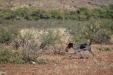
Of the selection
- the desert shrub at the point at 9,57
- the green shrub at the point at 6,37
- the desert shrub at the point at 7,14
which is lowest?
the desert shrub at the point at 7,14

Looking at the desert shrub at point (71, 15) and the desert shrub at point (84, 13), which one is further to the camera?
the desert shrub at point (84, 13)

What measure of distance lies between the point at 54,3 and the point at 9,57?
196ft

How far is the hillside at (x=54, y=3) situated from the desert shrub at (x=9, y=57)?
5529 cm

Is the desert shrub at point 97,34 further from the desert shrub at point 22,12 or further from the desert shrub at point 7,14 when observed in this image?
the desert shrub at point 22,12

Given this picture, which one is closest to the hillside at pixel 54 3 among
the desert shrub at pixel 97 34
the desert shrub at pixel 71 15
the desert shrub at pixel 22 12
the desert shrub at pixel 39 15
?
the desert shrub at pixel 71 15

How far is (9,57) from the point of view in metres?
21.5

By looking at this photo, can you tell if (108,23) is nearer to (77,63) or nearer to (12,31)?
(12,31)

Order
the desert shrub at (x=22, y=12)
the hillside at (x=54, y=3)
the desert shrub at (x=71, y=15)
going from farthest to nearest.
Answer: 1. the hillside at (x=54, y=3)
2. the desert shrub at (x=71, y=15)
3. the desert shrub at (x=22, y=12)

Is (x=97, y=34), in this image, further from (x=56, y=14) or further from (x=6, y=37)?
(x=56, y=14)

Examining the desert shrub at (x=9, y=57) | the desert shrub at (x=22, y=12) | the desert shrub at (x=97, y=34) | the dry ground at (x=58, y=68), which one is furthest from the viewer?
the desert shrub at (x=22, y=12)

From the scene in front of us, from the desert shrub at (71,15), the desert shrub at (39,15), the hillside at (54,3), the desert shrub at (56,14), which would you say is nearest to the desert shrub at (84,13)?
the desert shrub at (71,15)

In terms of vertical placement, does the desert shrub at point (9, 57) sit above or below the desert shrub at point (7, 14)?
above

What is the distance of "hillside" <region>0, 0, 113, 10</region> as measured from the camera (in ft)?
255

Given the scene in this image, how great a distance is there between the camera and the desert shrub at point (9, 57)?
69.7 ft
